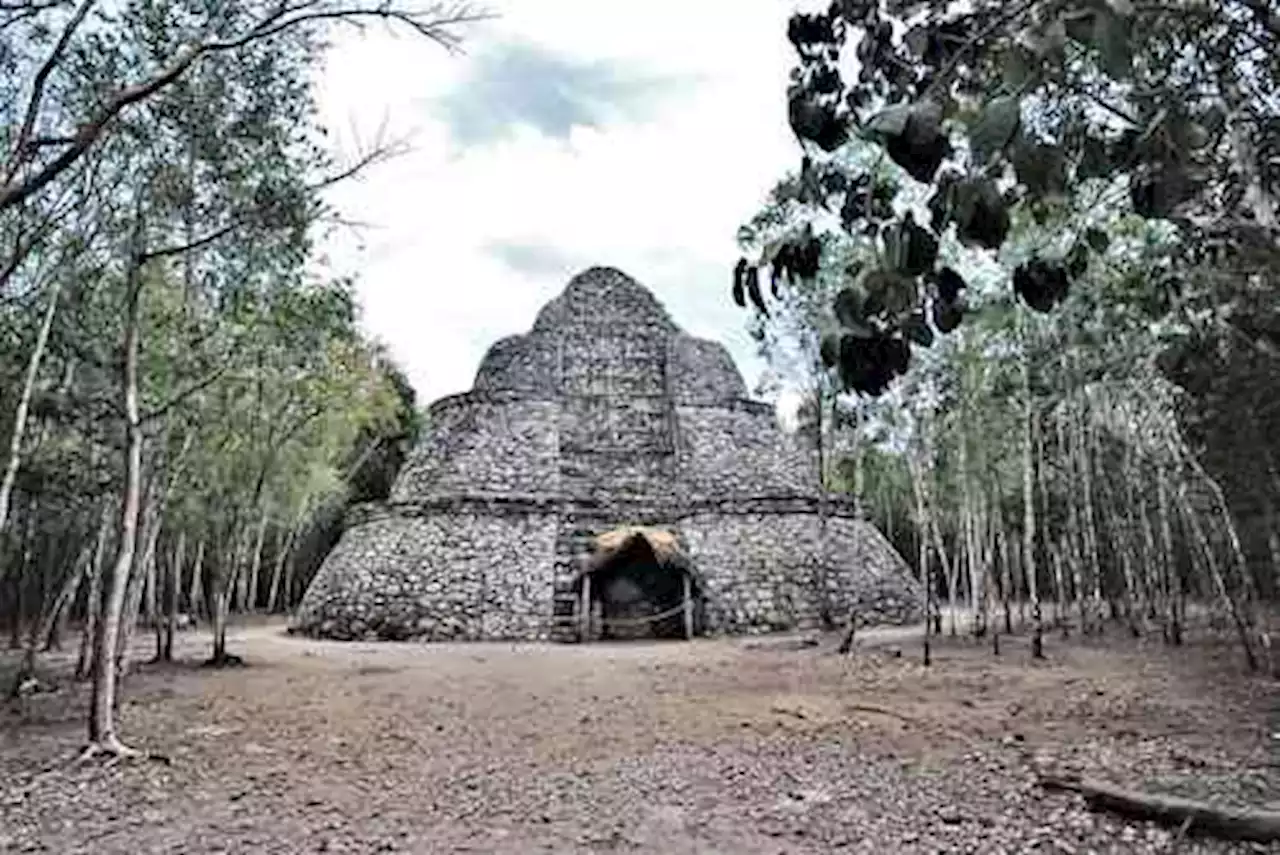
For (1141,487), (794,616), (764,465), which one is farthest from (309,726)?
(764,465)

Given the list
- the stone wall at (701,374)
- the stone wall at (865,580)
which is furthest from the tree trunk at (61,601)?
the stone wall at (701,374)

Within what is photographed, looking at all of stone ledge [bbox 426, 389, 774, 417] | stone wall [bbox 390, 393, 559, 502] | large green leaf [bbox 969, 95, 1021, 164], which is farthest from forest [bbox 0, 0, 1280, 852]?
stone ledge [bbox 426, 389, 774, 417]

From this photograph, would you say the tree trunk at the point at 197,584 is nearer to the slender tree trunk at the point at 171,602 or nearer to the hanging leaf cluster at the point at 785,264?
the slender tree trunk at the point at 171,602

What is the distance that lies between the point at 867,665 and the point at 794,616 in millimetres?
7392

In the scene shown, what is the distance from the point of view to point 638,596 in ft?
71.7

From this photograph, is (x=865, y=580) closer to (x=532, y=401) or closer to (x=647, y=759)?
(x=532, y=401)

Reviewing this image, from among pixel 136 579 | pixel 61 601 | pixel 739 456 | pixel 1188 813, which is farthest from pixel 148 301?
pixel 739 456

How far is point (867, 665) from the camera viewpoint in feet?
47.5

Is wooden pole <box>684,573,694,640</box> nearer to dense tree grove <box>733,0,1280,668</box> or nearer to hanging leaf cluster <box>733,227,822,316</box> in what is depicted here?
dense tree grove <box>733,0,1280,668</box>

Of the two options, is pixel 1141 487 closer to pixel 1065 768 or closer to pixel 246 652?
pixel 1065 768

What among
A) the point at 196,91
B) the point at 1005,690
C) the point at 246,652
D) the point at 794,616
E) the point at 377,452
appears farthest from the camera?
the point at 377,452

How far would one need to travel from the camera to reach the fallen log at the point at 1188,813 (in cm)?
529

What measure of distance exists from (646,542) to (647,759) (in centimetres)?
1323

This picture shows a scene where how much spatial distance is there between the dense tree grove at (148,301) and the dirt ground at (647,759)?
1.36 meters
